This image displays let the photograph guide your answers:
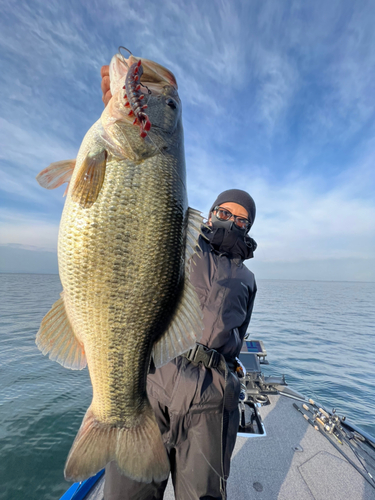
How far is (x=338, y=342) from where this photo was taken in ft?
54.7

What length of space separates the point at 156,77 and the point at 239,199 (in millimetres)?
1720

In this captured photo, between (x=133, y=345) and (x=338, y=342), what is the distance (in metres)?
18.8

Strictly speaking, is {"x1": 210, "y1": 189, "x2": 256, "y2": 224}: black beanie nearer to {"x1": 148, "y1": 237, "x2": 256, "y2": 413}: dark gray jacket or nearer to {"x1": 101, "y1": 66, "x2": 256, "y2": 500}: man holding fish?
{"x1": 148, "y1": 237, "x2": 256, "y2": 413}: dark gray jacket

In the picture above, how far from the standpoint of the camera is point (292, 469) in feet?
13.4

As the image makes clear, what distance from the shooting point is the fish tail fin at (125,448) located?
152cm

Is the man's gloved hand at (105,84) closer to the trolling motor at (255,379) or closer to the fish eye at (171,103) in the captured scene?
the fish eye at (171,103)

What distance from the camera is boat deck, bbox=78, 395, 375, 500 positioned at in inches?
142

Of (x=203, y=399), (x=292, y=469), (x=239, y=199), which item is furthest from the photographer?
(x=292, y=469)

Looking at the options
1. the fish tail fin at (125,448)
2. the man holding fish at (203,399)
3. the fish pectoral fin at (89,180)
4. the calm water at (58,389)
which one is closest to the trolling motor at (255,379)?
the man holding fish at (203,399)

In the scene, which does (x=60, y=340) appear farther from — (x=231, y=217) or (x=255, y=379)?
(x=255, y=379)

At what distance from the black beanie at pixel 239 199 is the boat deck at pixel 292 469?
341 centimetres

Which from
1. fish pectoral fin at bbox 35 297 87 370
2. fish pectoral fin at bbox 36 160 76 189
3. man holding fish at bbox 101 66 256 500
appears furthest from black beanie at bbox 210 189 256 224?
fish pectoral fin at bbox 35 297 87 370

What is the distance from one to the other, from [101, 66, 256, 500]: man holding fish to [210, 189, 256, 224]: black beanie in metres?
0.99

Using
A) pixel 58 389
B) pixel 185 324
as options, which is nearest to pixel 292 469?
pixel 185 324
